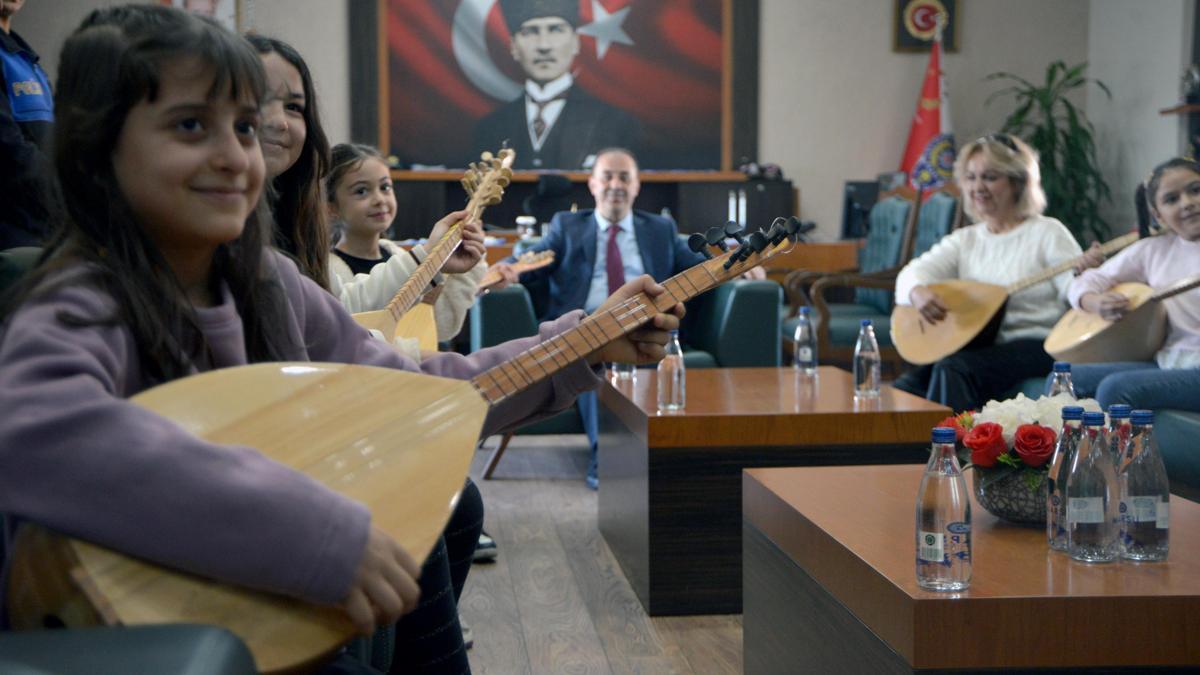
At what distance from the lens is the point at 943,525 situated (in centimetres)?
147

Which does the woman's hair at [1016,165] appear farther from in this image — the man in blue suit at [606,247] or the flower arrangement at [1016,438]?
the flower arrangement at [1016,438]

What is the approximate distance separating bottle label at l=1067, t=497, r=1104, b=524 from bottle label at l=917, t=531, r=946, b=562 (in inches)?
10.3

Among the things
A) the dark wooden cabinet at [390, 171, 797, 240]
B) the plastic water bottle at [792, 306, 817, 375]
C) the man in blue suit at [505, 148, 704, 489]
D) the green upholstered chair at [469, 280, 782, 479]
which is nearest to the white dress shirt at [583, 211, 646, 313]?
the man in blue suit at [505, 148, 704, 489]

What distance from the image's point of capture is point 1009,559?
1596mm

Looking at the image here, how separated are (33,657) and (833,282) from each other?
199 inches

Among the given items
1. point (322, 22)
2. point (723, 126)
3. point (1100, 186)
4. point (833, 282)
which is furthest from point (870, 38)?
point (322, 22)

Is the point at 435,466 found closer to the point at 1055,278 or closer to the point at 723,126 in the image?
the point at 1055,278

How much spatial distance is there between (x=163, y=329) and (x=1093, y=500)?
3.77 ft

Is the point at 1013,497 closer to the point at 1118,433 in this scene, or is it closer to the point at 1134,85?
the point at 1118,433

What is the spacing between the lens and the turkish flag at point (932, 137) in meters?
7.20

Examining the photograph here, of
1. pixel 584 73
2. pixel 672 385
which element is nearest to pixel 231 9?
pixel 584 73

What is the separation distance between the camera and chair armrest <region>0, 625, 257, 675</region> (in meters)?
0.74

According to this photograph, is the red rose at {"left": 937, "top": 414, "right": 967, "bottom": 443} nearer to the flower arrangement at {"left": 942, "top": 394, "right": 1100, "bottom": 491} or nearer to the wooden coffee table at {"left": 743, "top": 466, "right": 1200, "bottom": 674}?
the flower arrangement at {"left": 942, "top": 394, "right": 1100, "bottom": 491}

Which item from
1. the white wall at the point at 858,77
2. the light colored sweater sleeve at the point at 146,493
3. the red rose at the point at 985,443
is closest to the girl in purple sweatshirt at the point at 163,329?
the light colored sweater sleeve at the point at 146,493
